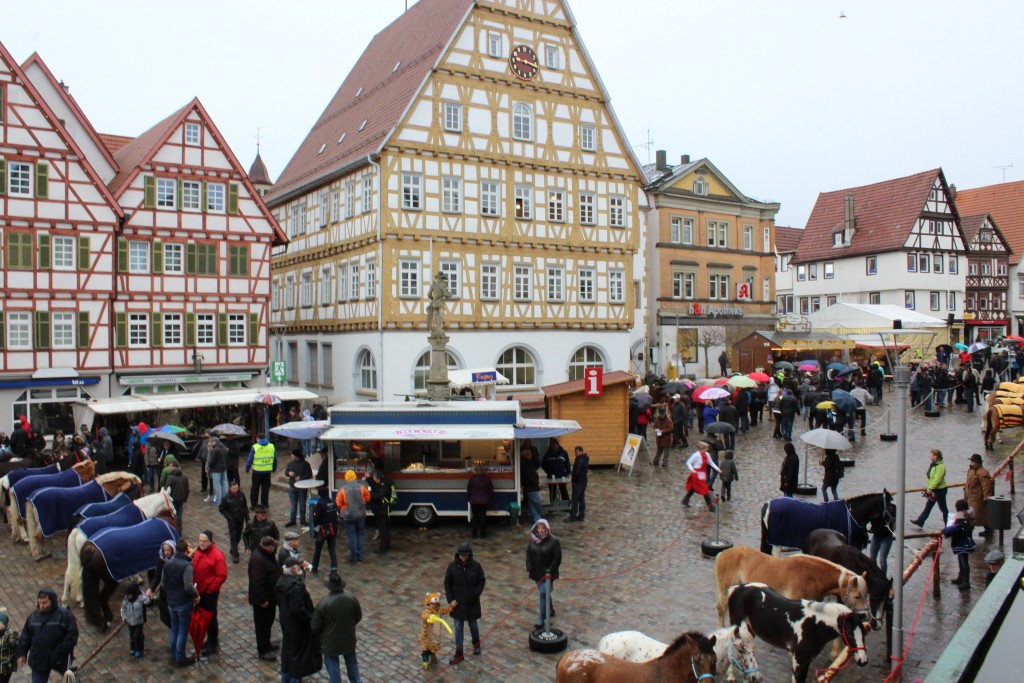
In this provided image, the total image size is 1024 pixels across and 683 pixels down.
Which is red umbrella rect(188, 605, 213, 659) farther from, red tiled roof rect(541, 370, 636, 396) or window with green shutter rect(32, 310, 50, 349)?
window with green shutter rect(32, 310, 50, 349)

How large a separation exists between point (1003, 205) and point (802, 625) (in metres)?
67.9

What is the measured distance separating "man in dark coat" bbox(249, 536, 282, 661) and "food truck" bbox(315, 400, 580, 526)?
5.67m

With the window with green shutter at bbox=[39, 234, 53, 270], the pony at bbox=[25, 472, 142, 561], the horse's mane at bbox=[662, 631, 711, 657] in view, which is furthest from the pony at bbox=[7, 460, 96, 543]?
the window with green shutter at bbox=[39, 234, 53, 270]

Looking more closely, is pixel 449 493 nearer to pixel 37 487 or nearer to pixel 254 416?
pixel 37 487

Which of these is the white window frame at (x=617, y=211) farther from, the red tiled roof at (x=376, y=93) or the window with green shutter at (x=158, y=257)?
the window with green shutter at (x=158, y=257)

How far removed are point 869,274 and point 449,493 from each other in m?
47.2

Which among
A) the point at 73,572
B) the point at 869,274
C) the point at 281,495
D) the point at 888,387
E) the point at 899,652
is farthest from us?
the point at 869,274

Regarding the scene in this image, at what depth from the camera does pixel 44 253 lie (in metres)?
27.0

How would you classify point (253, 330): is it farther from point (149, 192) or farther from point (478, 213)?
point (478, 213)

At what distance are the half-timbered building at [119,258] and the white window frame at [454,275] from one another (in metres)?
6.58

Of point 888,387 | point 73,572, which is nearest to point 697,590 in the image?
point 73,572

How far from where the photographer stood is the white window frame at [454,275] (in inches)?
1262

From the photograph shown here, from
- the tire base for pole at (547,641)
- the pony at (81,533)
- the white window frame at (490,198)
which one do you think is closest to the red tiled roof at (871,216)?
the white window frame at (490,198)

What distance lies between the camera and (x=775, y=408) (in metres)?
27.2
